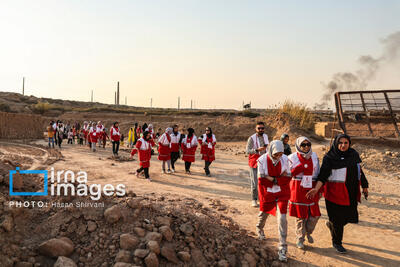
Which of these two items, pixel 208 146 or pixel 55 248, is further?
pixel 208 146

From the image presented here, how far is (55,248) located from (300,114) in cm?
1893

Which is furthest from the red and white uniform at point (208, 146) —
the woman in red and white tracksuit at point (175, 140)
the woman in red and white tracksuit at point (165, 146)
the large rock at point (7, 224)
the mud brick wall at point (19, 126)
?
the mud brick wall at point (19, 126)

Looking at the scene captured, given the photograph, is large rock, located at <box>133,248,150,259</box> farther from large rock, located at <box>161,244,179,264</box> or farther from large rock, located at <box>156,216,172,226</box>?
large rock, located at <box>156,216,172,226</box>

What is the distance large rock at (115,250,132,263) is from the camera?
3064 mm

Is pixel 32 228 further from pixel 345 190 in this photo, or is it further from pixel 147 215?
pixel 345 190

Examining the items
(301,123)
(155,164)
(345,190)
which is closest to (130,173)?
(155,164)

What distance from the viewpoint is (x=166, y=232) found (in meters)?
3.49

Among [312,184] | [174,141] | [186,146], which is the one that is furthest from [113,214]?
[174,141]

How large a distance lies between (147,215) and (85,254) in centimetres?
92

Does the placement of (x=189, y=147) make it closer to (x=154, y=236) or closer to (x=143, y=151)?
(x=143, y=151)

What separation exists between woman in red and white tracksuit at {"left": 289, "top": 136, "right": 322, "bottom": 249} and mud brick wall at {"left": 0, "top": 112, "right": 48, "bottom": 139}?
18.6 meters

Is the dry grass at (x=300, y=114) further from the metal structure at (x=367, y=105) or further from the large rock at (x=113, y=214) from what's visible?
the large rock at (x=113, y=214)

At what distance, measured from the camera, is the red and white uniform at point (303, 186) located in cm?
382

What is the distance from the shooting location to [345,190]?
12.5 ft
